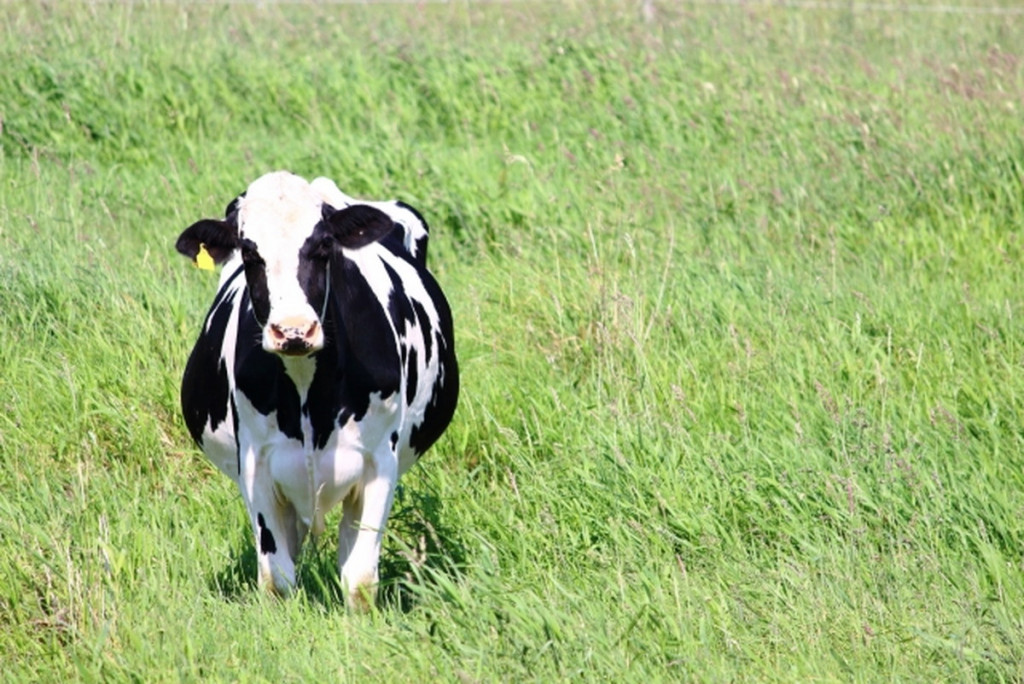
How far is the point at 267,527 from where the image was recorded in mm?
4867

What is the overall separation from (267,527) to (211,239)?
940mm

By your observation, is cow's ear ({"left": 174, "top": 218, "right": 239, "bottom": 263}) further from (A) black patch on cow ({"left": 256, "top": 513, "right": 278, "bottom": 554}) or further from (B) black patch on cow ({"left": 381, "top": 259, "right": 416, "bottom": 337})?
(A) black patch on cow ({"left": 256, "top": 513, "right": 278, "bottom": 554})

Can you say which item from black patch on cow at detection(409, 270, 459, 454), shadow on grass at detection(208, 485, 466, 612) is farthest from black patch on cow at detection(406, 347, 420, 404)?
shadow on grass at detection(208, 485, 466, 612)

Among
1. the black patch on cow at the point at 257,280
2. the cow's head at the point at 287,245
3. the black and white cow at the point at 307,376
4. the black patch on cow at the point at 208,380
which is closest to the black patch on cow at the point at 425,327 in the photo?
the black and white cow at the point at 307,376

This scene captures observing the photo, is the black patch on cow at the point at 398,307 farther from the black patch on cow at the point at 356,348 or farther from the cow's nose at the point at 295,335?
the cow's nose at the point at 295,335

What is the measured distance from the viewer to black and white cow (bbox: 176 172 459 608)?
4.39 m

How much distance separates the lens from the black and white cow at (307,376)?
439 cm

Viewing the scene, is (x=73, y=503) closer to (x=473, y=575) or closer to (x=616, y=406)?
(x=473, y=575)

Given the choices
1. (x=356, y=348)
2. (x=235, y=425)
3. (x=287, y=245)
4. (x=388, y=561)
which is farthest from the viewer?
(x=388, y=561)

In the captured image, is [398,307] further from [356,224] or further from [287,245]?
[287,245]

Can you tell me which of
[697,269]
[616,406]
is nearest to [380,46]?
[697,269]

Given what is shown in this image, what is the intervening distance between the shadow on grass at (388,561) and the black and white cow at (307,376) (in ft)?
0.30

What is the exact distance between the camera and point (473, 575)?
4934mm

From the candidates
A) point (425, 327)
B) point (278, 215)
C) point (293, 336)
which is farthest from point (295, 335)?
point (425, 327)
